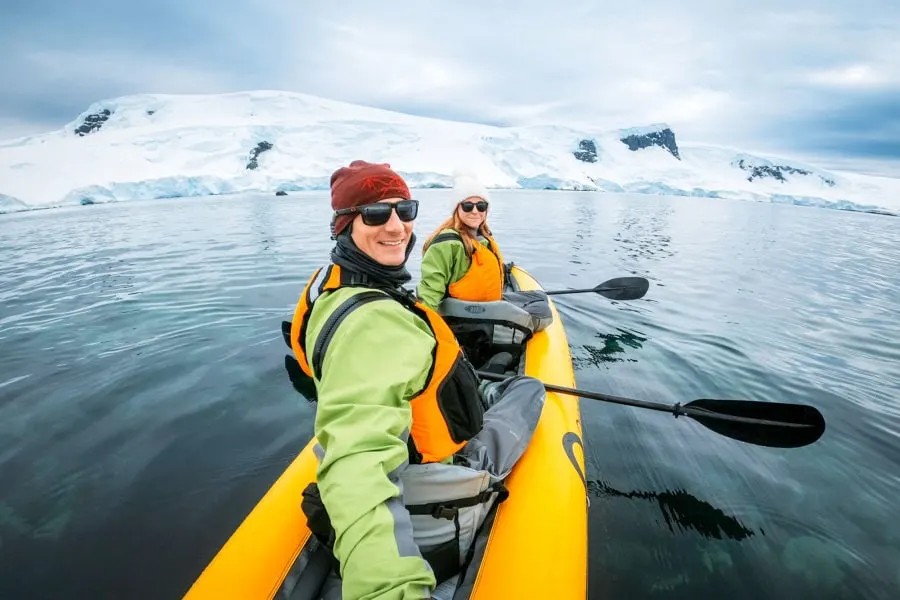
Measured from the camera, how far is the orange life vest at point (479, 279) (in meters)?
4.02

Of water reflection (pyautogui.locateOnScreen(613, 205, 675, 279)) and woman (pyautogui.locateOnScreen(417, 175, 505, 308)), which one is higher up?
woman (pyautogui.locateOnScreen(417, 175, 505, 308))

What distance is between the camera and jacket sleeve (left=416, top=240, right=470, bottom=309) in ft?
12.8

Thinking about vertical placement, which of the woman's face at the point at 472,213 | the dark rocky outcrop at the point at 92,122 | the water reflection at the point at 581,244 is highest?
the dark rocky outcrop at the point at 92,122

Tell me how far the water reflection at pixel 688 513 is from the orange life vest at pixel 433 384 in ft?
6.83

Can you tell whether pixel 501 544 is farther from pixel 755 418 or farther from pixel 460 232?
pixel 460 232

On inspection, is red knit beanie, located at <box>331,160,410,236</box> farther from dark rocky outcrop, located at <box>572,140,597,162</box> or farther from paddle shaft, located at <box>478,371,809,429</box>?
dark rocky outcrop, located at <box>572,140,597,162</box>

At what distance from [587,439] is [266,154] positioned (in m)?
80.1

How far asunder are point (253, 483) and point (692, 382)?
186 inches

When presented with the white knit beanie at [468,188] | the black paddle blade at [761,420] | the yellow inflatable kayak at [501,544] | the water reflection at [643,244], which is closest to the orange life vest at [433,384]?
the yellow inflatable kayak at [501,544]

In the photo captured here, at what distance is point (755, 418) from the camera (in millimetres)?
3129

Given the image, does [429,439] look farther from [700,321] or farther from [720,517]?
[700,321]

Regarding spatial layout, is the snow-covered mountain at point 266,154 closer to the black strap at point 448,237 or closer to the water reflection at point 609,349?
the water reflection at point 609,349

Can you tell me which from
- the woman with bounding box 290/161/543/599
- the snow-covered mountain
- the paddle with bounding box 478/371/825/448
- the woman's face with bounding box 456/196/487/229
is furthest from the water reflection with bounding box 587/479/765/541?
the snow-covered mountain

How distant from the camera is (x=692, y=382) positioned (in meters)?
5.00
